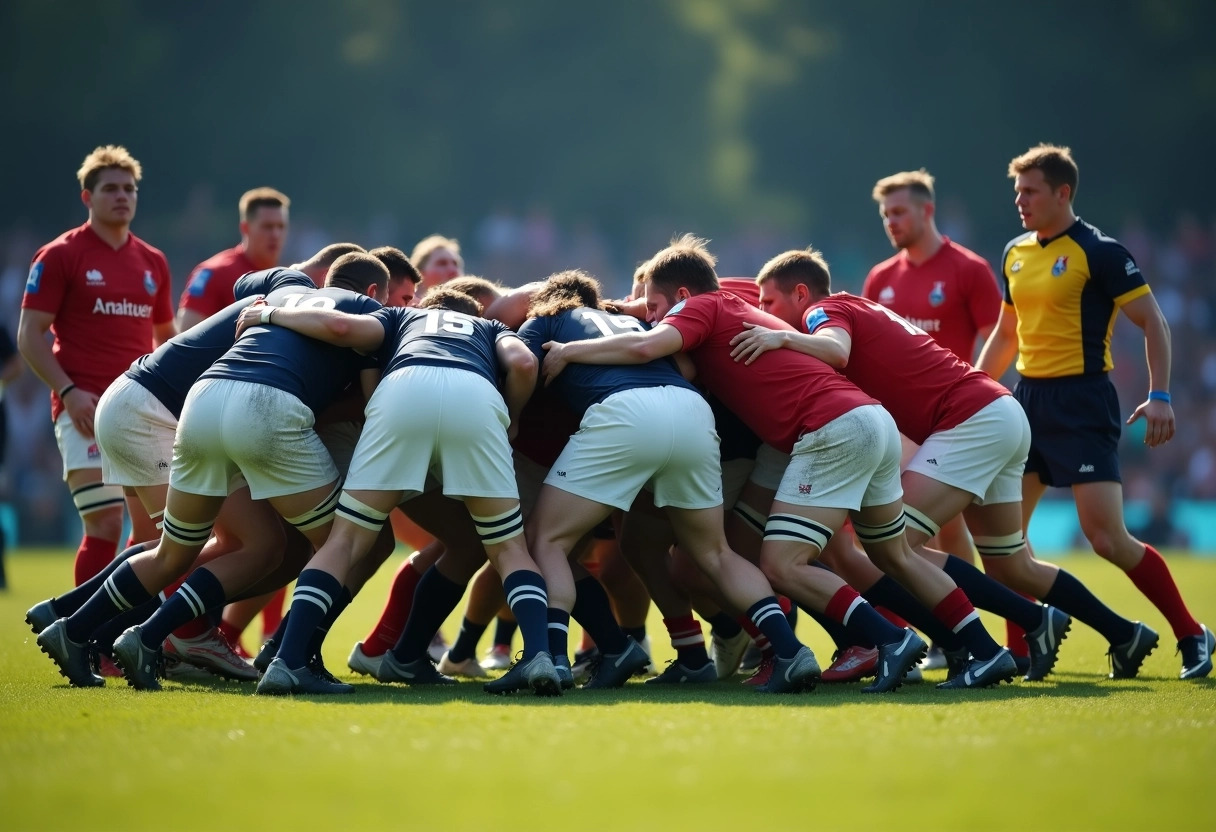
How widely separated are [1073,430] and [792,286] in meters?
1.65

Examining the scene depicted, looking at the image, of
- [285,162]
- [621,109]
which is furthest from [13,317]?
[621,109]

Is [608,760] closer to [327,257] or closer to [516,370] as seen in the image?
[516,370]

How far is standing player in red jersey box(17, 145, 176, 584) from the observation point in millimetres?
7090

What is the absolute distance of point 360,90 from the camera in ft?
97.1

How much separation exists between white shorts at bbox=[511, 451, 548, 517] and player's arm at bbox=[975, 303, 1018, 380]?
8.77 ft

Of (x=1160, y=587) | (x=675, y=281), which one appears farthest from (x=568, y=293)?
(x=1160, y=587)

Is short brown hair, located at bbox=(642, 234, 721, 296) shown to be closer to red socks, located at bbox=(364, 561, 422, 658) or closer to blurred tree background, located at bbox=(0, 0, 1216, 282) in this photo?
red socks, located at bbox=(364, 561, 422, 658)

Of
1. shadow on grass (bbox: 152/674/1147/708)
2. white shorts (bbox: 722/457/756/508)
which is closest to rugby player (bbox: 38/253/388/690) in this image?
shadow on grass (bbox: 152/674/1147/708)

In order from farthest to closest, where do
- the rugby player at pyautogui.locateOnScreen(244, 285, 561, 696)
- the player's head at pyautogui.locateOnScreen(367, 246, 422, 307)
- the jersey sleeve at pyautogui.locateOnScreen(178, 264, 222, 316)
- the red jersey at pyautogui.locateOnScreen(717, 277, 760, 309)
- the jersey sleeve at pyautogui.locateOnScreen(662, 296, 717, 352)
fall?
the jersey sleeve at pyautogui.locateOnScreen(178, 264, 222, 316) → the red jersey at pyautogui.locateOnScreen(717, 277, 760, 309) → the player's head at pyautogui.locateOnScreen(367, 246, 422, 307) → the jersey sleeve at pyautogui.locateOnScreen(662, 296, 717, 352) → the rugby player at pyautogui.locateOnScreen(244, 285, 561, 696)

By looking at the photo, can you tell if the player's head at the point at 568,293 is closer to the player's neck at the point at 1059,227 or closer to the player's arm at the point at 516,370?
the player's arm at the point at 516,370

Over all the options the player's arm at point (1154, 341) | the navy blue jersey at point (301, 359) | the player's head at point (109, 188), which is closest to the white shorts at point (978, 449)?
the player's arm at point (1154, 341)

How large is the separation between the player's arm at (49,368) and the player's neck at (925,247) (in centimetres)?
494

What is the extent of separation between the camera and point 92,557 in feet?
22.9

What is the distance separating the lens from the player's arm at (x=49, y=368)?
7.07 meters
